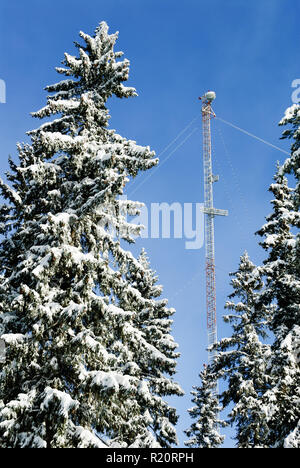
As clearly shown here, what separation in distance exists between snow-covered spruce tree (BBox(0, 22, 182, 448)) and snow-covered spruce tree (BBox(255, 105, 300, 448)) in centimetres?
451

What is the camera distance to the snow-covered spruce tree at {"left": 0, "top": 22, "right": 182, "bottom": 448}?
9.76 meters

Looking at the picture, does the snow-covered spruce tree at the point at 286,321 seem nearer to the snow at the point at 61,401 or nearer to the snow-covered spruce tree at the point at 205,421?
the snow at the point at 61,401

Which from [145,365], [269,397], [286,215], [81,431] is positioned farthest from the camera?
[145,365]

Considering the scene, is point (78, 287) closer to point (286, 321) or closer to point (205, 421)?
point (286, 321)

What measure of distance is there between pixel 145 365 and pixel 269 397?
7.72m

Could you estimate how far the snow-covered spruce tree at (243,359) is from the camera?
64.0 feet

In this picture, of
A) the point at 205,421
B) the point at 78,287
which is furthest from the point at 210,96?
the point at 78,287

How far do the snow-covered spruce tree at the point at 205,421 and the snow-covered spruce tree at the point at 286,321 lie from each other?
16.1 m

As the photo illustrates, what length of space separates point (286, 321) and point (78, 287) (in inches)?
360

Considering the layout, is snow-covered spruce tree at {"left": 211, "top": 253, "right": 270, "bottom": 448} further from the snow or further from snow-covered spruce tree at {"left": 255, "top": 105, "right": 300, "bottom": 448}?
the snow

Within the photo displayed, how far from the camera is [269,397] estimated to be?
1393cm

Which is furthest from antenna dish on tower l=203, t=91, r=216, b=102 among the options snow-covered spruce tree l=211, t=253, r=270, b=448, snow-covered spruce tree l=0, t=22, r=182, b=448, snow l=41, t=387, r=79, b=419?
snow l=41, t=387, r=79, b=419

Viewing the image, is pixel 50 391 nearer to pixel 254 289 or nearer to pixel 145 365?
pixel 145 365
